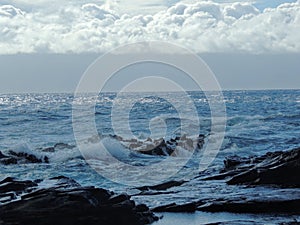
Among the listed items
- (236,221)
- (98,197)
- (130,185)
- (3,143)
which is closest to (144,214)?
(98,197)

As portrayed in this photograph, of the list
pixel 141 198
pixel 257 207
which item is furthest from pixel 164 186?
pixel 257 207

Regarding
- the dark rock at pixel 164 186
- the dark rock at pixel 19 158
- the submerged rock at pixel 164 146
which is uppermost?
the dark rock at pixel 19 158

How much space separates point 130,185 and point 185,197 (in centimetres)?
299

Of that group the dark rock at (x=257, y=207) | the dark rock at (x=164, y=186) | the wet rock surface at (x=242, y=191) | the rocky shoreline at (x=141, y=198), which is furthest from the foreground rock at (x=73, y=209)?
the dark rock at (x=164, y=186)

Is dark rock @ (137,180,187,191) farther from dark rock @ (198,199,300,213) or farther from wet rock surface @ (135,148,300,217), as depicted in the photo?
dark rock @ (198,199,300,213)

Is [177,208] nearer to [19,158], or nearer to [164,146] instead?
[19,158]

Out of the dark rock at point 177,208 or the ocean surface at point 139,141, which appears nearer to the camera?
the dark rock at point 177,208

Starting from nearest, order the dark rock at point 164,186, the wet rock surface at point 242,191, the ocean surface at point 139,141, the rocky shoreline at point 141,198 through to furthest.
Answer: the rocky shoreline at point 141,198, the wet rock surface at point 242,191, the ocean surface at point 139,141, the dark rock at point 164,186

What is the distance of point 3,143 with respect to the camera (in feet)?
101

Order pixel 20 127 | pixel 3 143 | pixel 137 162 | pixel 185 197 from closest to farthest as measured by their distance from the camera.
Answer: pixel 185 197
pixel 137 162
pixel 3 143
pixel 20 127

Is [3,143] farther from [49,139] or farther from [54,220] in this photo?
[54,220]

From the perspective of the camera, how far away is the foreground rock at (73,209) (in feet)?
35.9

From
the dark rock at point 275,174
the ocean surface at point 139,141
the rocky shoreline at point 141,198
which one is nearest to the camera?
the rocky shoreline at point 141,198

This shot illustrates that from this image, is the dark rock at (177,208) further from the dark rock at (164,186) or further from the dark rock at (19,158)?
the dark rock at (19,158)
